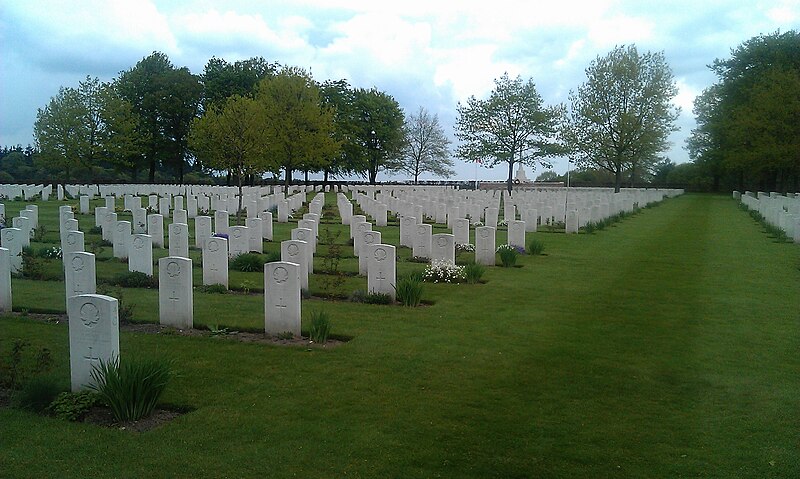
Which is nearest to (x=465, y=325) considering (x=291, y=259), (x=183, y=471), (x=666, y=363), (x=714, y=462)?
(x=666, y=363)

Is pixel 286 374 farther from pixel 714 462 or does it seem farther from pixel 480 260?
pixel 480 260

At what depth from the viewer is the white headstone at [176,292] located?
9180mm

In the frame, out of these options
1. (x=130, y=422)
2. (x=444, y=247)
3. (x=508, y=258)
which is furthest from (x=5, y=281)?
(x=508, y=258)

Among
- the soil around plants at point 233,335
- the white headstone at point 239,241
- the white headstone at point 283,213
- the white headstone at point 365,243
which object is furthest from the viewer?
the white headstone at point 283,213

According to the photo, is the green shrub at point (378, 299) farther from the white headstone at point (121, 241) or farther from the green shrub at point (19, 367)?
the white headstone at point (121, 241)

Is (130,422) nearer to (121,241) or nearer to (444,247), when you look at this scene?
(444,247)

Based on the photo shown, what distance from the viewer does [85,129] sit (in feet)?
161

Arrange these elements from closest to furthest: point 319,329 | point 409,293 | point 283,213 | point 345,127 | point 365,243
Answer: point 319,329 < point 409,293 < point 365,243 < point 283,213 < point 345,127

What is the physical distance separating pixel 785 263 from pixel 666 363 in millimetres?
10819

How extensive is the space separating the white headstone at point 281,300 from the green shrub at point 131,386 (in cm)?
272

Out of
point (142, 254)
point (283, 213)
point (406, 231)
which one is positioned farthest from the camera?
point (283, 213)

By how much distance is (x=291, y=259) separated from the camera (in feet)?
39.3

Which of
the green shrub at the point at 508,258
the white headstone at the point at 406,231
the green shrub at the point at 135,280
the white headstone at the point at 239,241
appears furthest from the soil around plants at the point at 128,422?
the white headstone at the point at 406,231

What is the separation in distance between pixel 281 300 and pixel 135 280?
15.5 feet
